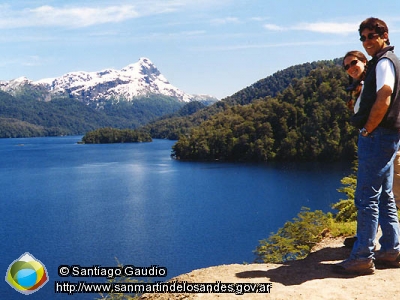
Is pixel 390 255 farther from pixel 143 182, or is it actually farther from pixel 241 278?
pixel 143 182

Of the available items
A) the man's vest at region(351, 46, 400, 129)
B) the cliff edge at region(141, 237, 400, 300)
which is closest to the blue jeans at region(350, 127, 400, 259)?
the man's vest at region(351, 46, 400, 129)

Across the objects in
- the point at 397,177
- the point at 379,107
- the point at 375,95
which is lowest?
the point at 397,177

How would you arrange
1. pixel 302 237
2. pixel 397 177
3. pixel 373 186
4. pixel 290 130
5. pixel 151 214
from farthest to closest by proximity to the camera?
pixel 290 130 → pixel 151 214 → pixel 302 237 → pixel 397 177 → pixel 373 186

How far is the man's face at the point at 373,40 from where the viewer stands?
6027 millimetres

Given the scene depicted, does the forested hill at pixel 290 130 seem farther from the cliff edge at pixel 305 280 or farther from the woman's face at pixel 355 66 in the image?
the woman's face at pixel 355 66

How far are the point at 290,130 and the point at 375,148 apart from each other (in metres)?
111

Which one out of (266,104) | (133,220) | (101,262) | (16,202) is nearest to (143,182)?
(16,202)

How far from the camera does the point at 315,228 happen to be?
39.6 feet

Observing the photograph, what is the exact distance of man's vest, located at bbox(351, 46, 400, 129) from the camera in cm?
579

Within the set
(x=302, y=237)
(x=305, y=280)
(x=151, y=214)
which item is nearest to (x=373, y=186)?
(x=305, y=280)

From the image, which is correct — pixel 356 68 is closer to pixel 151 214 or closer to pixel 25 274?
pixel 25 274

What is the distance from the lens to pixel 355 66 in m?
6.41

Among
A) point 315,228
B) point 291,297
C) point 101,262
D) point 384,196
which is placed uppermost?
point 384,196

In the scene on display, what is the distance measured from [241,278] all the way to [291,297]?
1.10 metres
